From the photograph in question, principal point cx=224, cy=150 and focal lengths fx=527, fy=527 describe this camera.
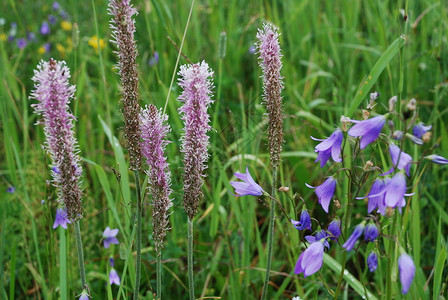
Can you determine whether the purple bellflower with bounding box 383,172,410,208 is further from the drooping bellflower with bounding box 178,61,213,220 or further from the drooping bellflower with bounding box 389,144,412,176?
the drooping bellflower with bounding box 178,61,213,220

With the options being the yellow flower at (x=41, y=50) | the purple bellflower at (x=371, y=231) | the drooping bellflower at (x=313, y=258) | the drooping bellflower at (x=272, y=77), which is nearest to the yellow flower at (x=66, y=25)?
the yellow flower at (x=41, y=50)

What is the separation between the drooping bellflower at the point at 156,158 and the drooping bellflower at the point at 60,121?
19cm

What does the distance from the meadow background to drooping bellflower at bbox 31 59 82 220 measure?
242 millimetres

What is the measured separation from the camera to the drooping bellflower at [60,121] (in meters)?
1.32

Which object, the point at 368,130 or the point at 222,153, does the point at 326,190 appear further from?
the point at 222,153

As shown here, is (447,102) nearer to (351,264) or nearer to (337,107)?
(337,107)

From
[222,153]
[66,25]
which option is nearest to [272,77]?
[222,153]

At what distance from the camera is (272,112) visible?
159 cm

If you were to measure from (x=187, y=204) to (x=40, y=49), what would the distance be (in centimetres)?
372

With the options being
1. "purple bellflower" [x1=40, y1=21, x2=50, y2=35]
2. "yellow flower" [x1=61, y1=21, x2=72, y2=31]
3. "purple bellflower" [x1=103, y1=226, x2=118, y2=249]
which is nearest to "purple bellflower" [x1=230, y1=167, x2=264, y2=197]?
"purple bellflower" [x1=103, y1=226, x2=118, y2=249]

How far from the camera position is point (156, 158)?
1.46 meters

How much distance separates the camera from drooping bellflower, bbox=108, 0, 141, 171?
4.47ft

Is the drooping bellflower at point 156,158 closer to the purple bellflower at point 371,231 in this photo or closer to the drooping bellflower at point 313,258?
the drooping bellflower at point 313,258

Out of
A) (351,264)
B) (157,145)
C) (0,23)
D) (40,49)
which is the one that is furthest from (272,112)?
(40,49)
